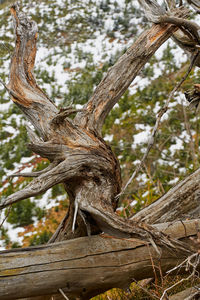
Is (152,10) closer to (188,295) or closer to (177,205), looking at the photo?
(177,205)

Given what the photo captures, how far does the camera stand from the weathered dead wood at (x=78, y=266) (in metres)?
1.90

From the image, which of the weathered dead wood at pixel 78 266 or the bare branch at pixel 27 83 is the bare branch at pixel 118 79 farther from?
the weathered dead wood at pixel 78 266

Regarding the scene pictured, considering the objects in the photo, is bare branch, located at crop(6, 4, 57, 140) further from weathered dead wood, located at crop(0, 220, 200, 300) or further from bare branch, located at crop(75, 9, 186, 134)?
weathered dead wood, located at crop(0, 220, 200, 300)

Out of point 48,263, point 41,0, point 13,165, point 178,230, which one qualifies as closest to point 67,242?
point 48,263

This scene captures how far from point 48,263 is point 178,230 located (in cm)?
88

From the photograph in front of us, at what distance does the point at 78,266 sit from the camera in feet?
6.56

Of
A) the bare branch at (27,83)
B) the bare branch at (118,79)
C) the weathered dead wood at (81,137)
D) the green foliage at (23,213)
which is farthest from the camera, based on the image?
the green foliage at (23,213)

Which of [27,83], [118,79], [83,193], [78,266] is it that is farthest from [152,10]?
[78,266]

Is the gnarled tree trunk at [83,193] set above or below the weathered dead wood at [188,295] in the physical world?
above

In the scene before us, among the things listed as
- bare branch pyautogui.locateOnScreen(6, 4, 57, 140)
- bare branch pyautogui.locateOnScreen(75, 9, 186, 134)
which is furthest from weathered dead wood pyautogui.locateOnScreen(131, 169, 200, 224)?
bare branch pyautogui.locateOnScreen(6, 4, 57, 140)

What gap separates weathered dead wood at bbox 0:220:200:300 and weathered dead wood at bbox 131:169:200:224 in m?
0.41

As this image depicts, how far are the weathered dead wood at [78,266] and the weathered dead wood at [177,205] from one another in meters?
0.41

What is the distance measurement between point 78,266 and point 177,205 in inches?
40.1

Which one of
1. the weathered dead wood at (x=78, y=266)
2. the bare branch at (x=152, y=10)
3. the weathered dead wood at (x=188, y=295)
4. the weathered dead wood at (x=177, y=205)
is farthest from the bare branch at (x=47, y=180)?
the bare branch at (x=152, y=10)
